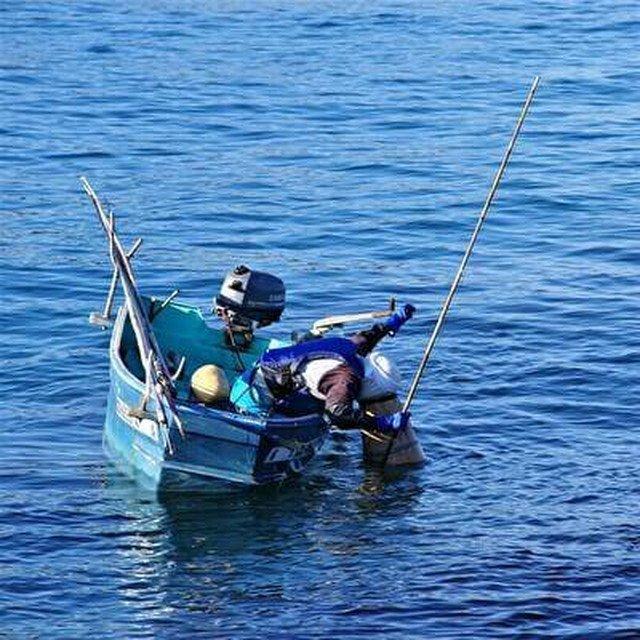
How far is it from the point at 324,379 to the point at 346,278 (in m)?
7.25

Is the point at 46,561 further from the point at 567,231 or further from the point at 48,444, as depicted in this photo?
the point at 567,231

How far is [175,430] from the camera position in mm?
14016

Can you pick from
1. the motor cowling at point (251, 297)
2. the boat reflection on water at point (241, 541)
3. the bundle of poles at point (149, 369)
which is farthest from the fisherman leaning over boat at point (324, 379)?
the bundle of poles at point (149, 369)

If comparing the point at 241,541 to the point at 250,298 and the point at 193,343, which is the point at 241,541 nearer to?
the point at 250,298

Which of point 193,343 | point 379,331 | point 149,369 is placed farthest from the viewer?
point 193,343

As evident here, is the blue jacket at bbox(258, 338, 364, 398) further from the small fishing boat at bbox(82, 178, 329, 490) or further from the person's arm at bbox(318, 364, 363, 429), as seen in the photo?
the small fishing boat at bbox(82, 178, 329, 490)

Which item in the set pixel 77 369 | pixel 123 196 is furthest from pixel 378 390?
pixel 123 196

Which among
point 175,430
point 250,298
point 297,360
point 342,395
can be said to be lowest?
point 175,430

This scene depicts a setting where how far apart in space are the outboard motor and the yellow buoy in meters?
1.03

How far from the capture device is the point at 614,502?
48.8 feet

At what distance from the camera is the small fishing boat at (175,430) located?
1399 centimetres

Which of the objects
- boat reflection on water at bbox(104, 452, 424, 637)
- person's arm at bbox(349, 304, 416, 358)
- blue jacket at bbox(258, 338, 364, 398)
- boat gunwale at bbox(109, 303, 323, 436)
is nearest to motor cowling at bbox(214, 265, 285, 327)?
blue jacket at bbox(258, 338, 364, 398)

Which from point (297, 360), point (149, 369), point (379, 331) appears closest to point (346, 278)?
point (379, 331)

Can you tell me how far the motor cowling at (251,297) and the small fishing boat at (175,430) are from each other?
0.71 m
